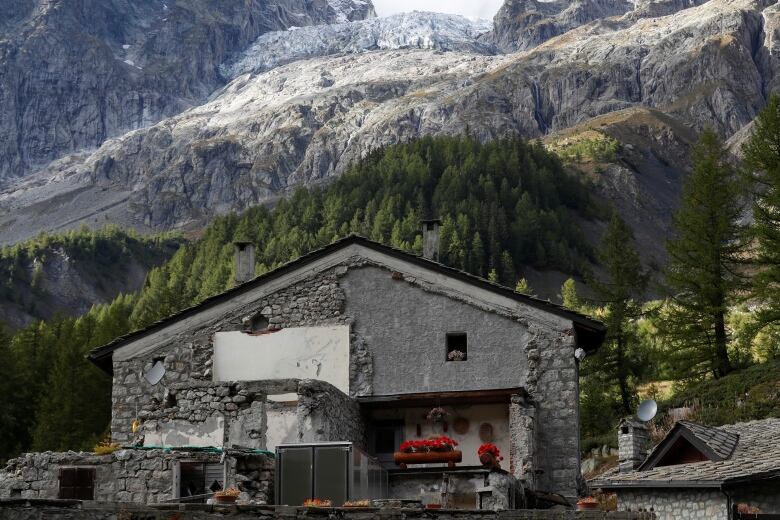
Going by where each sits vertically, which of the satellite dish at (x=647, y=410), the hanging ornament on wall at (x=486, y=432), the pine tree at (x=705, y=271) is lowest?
the hanging ornament on wall at (x=486, y=432)

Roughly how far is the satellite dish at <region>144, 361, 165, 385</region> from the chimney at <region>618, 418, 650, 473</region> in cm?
1255

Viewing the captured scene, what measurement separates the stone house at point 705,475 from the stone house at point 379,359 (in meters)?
2.02

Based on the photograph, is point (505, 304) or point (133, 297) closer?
point (505, 304)

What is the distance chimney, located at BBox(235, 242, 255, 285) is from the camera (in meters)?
33.7

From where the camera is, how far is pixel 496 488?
21922mm

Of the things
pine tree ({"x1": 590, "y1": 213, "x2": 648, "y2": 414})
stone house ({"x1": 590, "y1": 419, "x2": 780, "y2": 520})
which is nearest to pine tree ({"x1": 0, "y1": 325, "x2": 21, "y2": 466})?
pine tree ({"x1": 590, "y1": 213, "x2": 648, "y2": 414})

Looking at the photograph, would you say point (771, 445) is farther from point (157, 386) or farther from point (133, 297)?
point (133, 297)

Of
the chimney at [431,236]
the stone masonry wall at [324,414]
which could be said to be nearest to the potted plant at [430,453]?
the stone masonry wall at [324,414]

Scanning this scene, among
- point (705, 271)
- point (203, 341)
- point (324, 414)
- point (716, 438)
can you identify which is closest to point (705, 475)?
point (716, 438)

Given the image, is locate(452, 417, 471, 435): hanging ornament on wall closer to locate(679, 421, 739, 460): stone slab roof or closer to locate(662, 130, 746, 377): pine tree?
locate(679, 421, 739, 460): stone slab roof

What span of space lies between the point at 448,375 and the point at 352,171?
495ft

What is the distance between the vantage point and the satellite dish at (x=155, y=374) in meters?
29.8

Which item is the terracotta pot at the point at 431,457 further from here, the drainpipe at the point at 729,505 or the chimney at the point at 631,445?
the chimney at the point at 631,445

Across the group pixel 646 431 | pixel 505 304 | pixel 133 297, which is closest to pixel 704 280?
pixel 646 431
